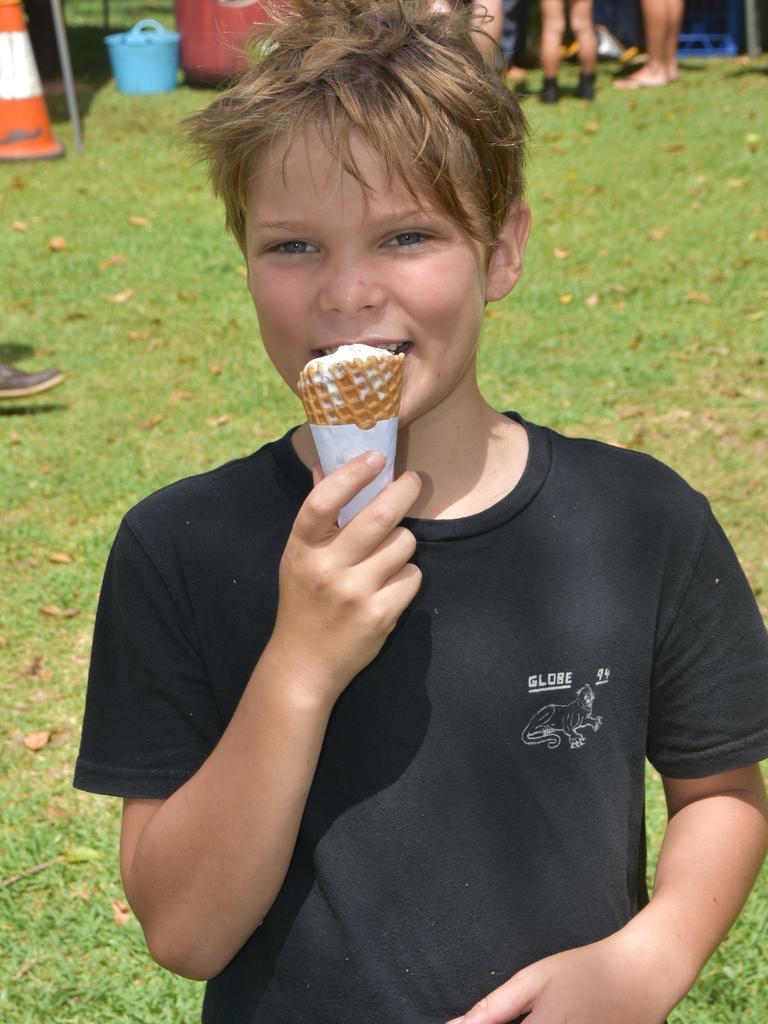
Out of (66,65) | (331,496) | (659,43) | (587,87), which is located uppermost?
(331,496)

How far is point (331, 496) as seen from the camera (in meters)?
1.59

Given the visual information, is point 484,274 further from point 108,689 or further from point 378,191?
point 108,689

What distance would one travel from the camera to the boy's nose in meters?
1.77

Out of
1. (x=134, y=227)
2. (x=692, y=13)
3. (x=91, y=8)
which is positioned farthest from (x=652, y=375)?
(x=91, y=8)

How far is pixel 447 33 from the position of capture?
2012 millimetres

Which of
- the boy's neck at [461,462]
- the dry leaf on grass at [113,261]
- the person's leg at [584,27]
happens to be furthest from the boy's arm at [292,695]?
the person's leg at [584,27]

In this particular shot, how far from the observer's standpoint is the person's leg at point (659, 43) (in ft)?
40.3

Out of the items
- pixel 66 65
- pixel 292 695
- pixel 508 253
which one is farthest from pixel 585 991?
pixel 66 65

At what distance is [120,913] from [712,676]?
2514mm

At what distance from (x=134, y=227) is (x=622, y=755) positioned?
8.78 meters

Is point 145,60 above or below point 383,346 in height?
below

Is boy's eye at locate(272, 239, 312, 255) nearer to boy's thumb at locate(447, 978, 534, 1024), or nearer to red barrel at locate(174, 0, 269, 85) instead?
boy's thumb at locate(447, 978, 534, 1024)

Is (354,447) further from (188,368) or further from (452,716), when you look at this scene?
(188,368)

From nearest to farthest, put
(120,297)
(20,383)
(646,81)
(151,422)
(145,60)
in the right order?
(151,422) < (20,383) < (120,297) < (646,81) < (145,60)
